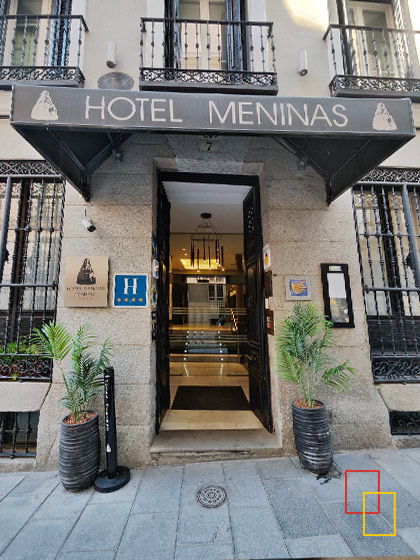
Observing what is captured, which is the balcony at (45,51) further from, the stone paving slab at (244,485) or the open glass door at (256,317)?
the stone paving slab at (244,485)

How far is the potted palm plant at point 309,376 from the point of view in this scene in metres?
3.00

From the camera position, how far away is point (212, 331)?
897cm

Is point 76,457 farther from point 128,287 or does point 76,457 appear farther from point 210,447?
point 128,287

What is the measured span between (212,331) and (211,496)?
20.7ft

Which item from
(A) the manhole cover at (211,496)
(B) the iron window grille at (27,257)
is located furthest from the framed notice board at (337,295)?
(B) the iron window grille at (27,257)

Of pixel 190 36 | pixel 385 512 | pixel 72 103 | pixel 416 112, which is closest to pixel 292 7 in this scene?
pixel 190 36

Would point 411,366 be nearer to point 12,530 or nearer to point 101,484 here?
point 101,484

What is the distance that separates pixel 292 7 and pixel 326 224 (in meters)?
4.02

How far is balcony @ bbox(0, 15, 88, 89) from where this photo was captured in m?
3.98

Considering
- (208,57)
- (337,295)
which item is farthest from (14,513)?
(208,57)

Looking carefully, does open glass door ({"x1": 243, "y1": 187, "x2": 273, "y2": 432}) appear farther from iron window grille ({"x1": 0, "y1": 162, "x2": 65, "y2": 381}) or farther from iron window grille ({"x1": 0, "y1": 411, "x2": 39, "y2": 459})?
iron window grille ({"x1": 0, "y1": 411, "x2": 39, "y2": 459})

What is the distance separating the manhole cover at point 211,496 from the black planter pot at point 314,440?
1060mm

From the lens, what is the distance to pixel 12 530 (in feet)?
7.52

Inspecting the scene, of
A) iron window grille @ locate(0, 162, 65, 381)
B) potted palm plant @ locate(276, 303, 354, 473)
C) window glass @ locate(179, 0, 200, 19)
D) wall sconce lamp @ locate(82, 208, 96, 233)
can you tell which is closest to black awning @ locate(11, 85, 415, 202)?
wall sconce lamp @ locate(82, 208, 96, 233)
